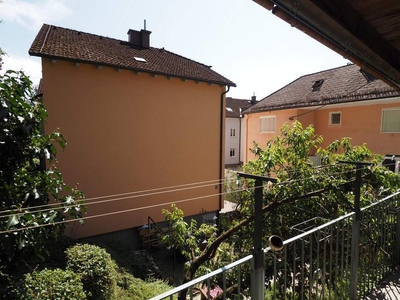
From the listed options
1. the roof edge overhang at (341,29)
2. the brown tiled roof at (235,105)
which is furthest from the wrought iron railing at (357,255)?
the brown tiled roof at (235,105)

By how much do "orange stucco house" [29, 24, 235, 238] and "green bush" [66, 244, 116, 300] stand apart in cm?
137

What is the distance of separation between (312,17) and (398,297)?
3.45 meters

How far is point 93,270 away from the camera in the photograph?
4426 millimetres

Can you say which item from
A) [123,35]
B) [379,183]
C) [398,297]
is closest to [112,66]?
[123,35]

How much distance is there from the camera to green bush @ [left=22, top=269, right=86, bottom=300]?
3223 millimetres

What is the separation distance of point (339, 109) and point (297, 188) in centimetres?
826

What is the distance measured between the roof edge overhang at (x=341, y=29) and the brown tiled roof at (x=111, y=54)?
22.0 ft

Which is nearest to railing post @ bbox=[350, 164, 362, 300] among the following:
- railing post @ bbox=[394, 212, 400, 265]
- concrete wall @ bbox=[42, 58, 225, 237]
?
railing post @ bbox=[394, 212, 400, 265]

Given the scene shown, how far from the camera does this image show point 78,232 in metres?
6.93

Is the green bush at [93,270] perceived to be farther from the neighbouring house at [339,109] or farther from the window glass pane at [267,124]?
the window glass pane at [267,124]

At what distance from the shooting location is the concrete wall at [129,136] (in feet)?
21.8

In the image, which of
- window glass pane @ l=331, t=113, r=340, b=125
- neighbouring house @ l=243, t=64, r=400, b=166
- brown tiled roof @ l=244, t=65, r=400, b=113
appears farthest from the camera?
window glass pane @ l=331, t=113, r=340, b=125

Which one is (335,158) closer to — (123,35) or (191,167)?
(191,167)

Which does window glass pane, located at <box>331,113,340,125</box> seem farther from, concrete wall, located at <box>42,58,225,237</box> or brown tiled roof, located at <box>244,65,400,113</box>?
concrete wall, located at <box>42,58,225,237</box>
